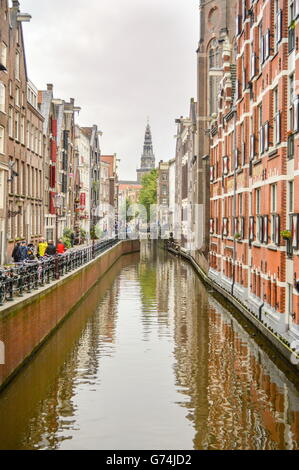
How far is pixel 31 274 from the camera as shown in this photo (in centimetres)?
2114

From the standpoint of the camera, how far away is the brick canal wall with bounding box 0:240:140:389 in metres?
16.7

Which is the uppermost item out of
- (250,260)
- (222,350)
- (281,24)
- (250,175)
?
(281,24)

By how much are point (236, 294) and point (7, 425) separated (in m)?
20.7

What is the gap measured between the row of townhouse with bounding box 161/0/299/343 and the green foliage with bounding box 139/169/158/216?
332 feet

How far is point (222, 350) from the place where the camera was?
23.0 m

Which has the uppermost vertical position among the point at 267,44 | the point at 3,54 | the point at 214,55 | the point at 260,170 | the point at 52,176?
the point at 214,55

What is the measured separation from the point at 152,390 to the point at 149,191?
132844 mm

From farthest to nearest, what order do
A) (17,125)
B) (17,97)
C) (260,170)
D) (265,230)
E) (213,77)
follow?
(213,77) → (17,125) → (17,97) → (260,170) → (265,230)

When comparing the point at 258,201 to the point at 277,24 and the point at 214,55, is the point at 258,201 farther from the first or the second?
the point at 214,55

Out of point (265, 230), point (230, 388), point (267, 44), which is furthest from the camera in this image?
point (265, 230)

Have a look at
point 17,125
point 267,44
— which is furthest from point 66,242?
point 267,44

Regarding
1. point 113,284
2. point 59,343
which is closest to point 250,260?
point 59,343

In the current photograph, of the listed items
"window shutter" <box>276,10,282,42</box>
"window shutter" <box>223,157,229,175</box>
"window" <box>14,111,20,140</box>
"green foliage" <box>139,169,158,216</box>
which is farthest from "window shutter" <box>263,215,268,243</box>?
"green foliage" <box>139,169,158,216</box>
